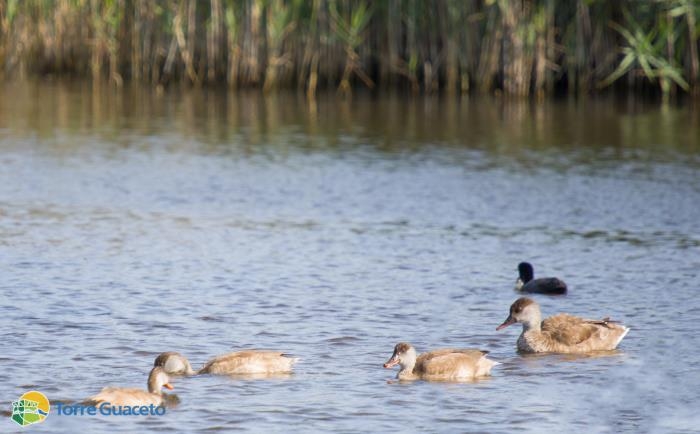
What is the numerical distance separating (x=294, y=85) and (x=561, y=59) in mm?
5016

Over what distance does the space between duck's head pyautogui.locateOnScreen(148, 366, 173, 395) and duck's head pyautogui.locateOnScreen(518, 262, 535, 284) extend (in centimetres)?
444

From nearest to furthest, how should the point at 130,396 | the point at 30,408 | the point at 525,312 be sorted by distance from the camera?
the point at 130,396 → the point at 30,408 → the point at 525,312

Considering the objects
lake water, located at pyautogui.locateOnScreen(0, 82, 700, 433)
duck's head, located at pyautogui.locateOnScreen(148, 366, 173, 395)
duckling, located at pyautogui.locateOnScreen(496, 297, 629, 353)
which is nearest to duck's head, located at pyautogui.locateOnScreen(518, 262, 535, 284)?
lake water, located at pyautogui.locateOnScreen(0, 82, 700, 433)

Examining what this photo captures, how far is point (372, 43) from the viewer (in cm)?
2609

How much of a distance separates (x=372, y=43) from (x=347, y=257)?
14.1 metres

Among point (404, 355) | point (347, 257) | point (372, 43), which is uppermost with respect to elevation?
point (372, 43)

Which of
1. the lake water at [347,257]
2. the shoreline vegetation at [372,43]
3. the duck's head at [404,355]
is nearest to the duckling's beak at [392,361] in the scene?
the duck's head at [404,355]

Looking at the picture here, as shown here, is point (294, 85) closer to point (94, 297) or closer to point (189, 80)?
point (189, 80)

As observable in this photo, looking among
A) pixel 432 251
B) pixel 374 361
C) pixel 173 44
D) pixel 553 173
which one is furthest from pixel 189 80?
pixel 374 361

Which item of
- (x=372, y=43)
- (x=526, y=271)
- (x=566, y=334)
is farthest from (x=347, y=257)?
(x=372, y=43)

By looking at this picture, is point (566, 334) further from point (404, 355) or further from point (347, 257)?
point (347, 257)

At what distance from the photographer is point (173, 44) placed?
84.6ft

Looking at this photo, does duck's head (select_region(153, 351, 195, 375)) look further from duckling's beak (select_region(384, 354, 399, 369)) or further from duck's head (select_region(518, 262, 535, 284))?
duck's head (select_region(518, 262, 535, 284))

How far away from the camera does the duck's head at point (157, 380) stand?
7.65m
